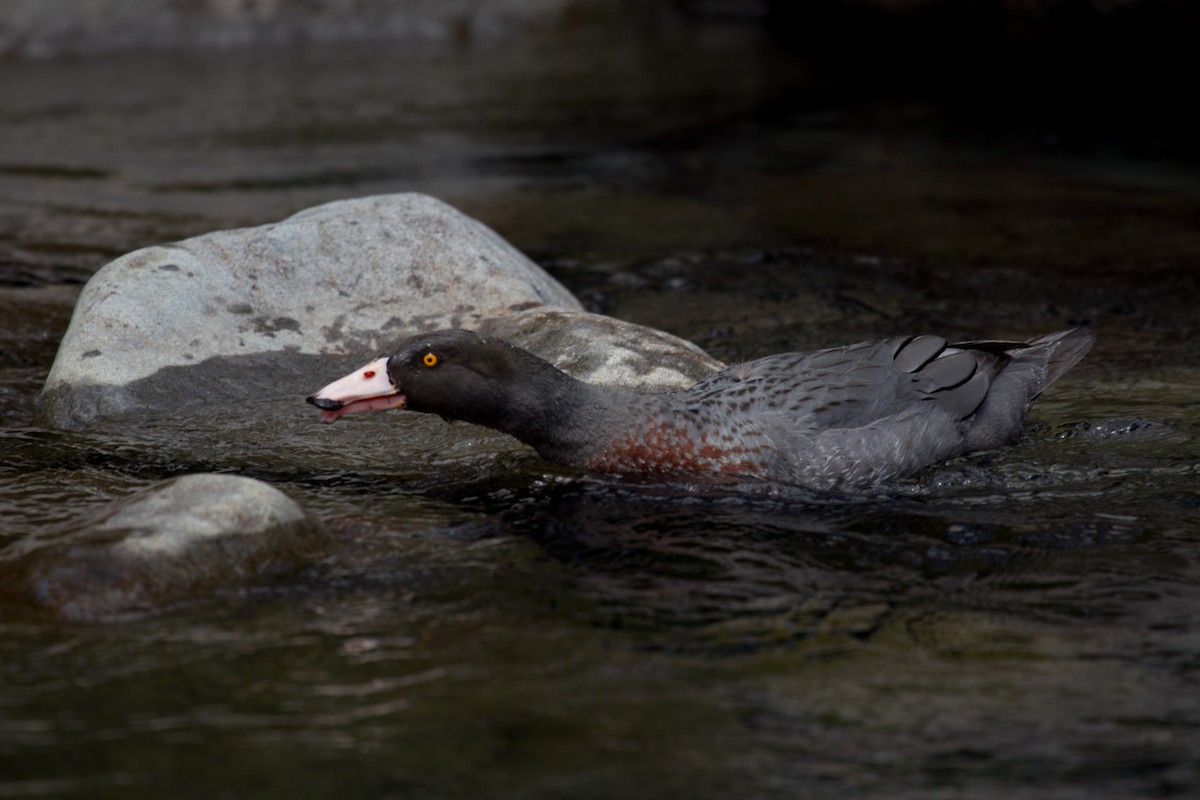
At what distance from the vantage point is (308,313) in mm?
7051

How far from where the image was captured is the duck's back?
559 centimetres

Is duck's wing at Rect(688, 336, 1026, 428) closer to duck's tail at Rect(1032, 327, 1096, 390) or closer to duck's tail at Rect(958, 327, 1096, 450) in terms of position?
duck's tail at Rect(958, 327, 1096, 450)

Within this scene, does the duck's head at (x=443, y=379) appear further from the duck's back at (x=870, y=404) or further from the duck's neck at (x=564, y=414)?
the duck's back at (x=870, y=404)

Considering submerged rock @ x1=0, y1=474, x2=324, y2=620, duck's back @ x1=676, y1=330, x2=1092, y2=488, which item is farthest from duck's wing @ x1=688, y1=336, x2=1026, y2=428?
submerged rock @ x1=0, y1=474, x2=324, y2=620

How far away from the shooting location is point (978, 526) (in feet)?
17.0

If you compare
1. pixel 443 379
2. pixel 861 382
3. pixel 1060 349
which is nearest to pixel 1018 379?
pixel 1060 349

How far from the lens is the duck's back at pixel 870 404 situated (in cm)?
559

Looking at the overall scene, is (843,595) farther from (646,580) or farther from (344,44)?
(344,44)

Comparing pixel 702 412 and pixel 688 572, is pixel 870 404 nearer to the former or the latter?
pixel 702 412

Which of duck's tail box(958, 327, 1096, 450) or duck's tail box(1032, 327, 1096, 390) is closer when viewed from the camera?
duck's tail box(958, 327, 1096, 450)

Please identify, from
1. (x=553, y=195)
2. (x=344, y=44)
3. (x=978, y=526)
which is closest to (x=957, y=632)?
(x=978, y=526)

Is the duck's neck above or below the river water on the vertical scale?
above

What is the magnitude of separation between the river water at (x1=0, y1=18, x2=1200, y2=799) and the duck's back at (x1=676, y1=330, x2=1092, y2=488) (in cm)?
14

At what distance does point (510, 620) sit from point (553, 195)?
7219 mm
